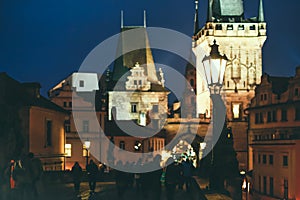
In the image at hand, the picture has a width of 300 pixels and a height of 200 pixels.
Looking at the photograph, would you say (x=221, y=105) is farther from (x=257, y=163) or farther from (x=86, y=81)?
(x=86, y=81)

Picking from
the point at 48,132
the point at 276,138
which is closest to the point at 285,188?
the point at 276,138

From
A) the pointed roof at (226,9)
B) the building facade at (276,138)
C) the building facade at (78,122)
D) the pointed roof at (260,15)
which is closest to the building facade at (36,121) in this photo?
the building facade at (276,138)

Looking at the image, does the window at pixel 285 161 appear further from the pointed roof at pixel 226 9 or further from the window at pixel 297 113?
the pointed roof at pixel 226 9

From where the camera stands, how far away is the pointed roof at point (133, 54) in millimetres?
70750

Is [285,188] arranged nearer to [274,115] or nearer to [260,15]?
[274,115]

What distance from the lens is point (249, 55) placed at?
69.9 meters

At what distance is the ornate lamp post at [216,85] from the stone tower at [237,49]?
54070 millimetres

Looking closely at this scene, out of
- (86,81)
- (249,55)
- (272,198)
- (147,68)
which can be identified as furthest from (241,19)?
(272,198)

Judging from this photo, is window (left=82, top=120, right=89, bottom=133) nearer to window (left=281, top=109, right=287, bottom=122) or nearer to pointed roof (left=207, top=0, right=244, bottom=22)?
window (left=281, top=109, right=287, bottom=122)

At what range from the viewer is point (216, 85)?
487 inches

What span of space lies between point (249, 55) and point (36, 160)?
187ft

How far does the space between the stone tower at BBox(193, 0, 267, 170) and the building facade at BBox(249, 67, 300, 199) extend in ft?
19.9

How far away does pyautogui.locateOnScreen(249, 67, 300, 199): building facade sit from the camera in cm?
4169

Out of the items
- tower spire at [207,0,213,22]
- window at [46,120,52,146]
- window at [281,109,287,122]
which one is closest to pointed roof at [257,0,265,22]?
tower spire at [207,0,213,22]
